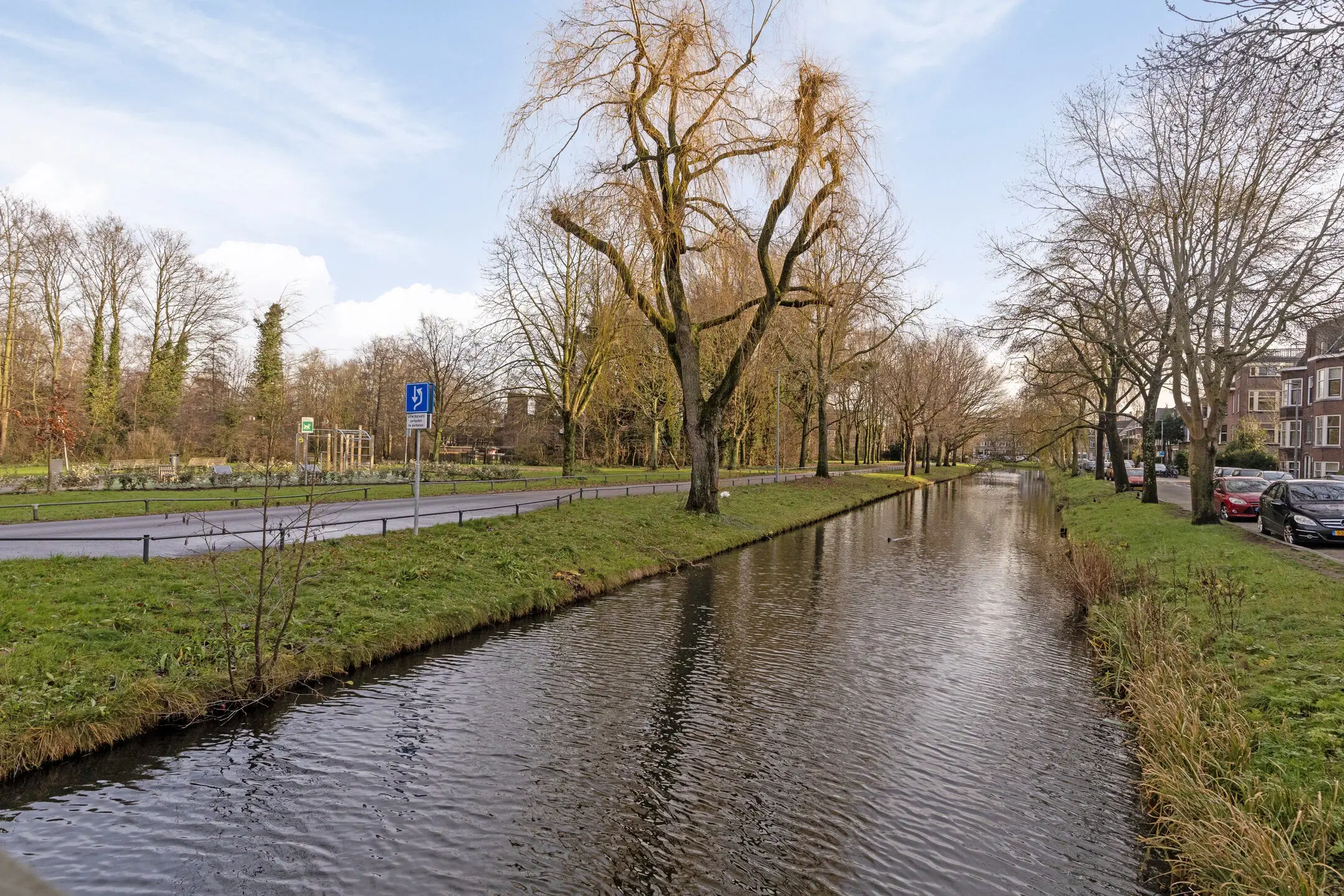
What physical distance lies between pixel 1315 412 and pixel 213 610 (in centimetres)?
5869

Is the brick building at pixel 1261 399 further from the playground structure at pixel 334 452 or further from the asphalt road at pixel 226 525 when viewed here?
the playground structure at pixel 334 452

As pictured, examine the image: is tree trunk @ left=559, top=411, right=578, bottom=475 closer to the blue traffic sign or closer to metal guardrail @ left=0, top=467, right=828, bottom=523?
metal guardrail @ left=0, top=467, right=828, bottom=523

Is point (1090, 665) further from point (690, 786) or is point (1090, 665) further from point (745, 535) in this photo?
point (745, 535)

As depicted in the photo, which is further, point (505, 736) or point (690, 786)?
point (505, 736)

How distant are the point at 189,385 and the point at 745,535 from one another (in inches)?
1768

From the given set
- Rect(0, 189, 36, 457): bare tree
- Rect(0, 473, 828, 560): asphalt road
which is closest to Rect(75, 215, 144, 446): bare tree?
Rect(0, 189, 36, 457): bare tree

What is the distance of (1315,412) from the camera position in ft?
159

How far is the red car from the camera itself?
25469mm

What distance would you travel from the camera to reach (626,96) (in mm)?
19734

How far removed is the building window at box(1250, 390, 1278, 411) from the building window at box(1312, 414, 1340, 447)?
23569mm

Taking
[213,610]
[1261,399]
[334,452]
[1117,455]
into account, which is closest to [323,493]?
[213,610]

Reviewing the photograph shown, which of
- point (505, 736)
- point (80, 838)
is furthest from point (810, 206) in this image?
point (80, 838)

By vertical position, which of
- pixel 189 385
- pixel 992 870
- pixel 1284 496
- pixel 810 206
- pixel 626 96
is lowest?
pixel 992 870

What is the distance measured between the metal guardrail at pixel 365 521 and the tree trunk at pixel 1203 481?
16513mm
